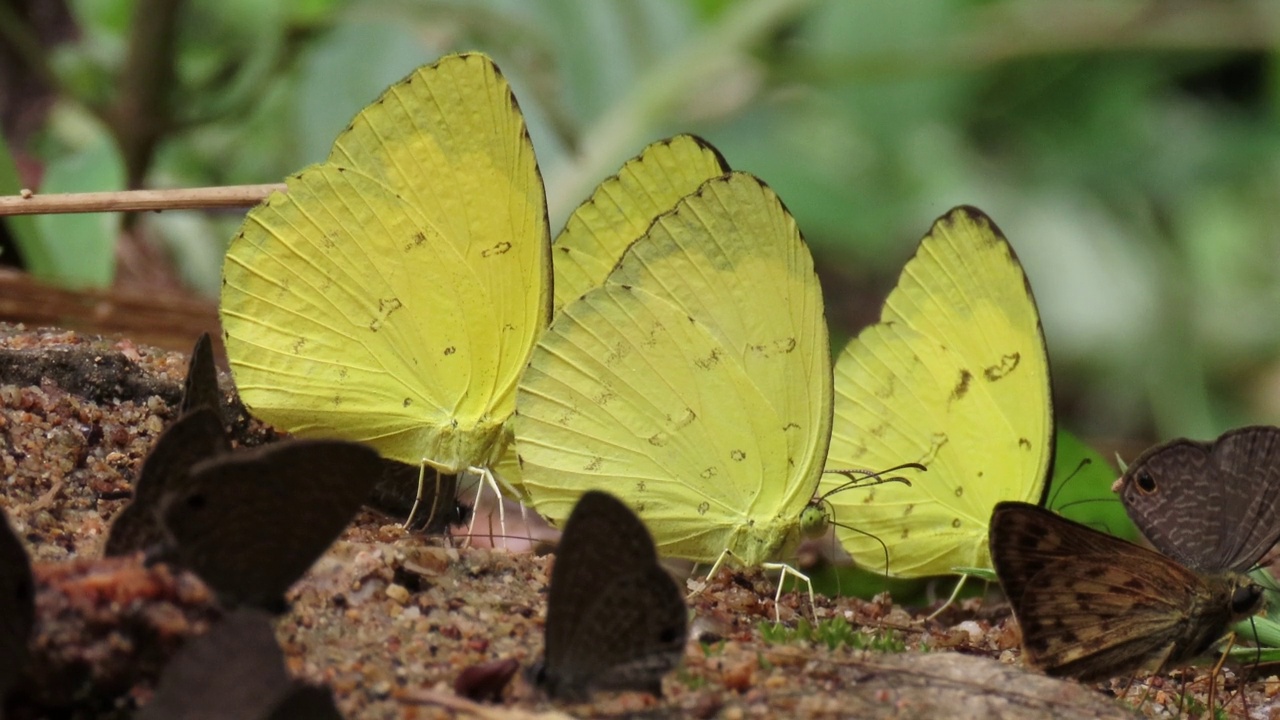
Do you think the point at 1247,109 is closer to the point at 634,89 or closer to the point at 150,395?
the point at 634,89

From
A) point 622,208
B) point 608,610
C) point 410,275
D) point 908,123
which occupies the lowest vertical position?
point 608,610

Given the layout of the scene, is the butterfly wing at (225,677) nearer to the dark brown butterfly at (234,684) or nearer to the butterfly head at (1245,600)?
the dark brown butterfly at (234,684)

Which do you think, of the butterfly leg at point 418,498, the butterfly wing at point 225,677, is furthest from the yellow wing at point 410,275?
the butterfly wing at point 225,677

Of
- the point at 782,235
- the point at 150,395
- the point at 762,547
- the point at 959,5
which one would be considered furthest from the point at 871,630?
the point at 959,5

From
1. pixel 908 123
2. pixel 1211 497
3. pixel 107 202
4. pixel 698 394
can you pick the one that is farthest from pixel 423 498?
pixel 908 123

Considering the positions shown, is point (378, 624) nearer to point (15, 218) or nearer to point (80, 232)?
point (15, 218)

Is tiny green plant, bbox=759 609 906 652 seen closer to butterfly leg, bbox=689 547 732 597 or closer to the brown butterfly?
the brown butterfly

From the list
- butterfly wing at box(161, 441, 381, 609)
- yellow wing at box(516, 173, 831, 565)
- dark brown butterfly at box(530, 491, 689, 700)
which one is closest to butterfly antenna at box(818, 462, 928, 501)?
yellow wing at box(516, 173, 831, 565)
